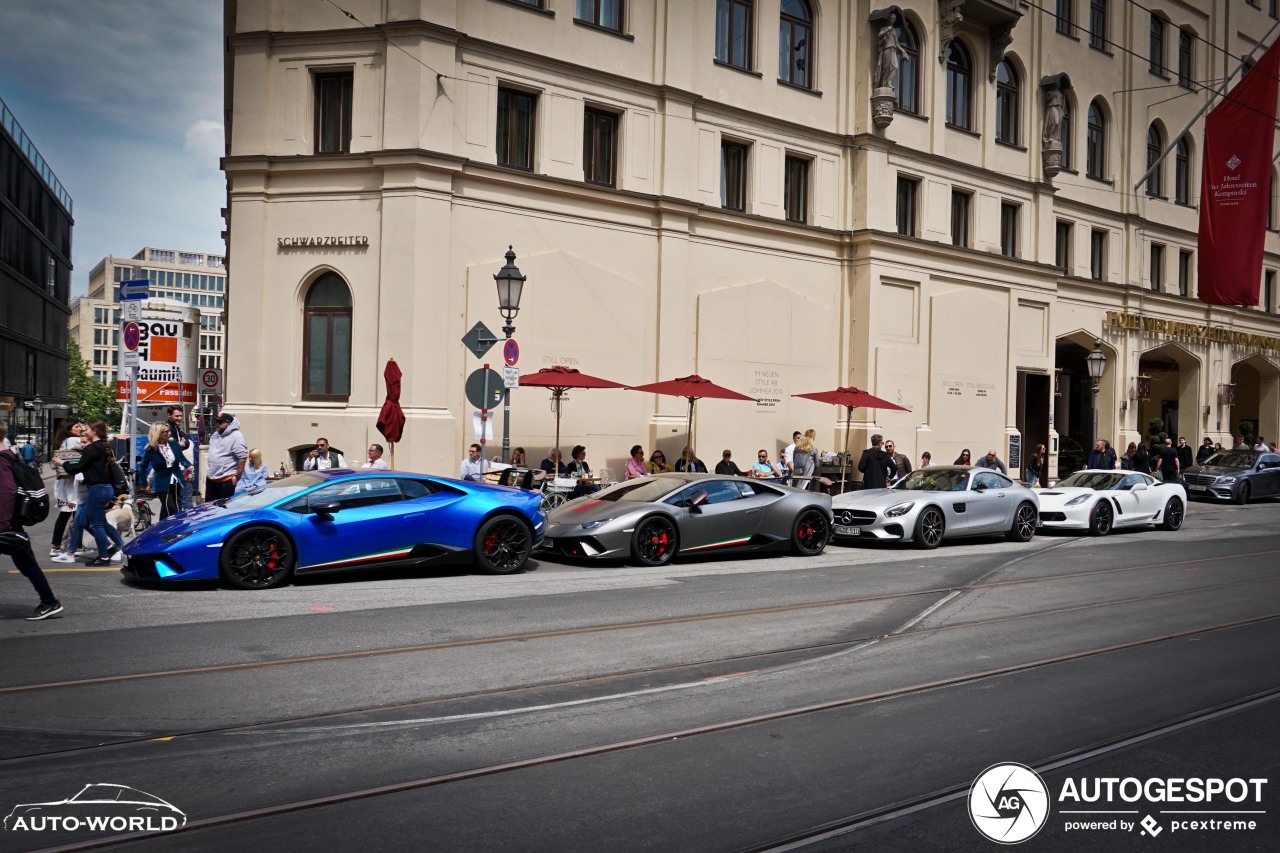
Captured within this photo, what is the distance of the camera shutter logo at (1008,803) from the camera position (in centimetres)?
501

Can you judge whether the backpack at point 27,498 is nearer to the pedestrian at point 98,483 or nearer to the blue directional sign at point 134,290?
the pedestrian at point 98,483

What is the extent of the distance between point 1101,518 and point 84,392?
358 feet

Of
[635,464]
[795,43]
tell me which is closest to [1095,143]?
[795,43]

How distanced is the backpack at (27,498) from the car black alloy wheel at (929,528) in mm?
12787

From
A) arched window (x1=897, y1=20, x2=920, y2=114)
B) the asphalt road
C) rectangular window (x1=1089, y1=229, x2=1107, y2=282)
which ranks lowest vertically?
the asphalt road

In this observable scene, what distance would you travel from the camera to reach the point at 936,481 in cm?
1927

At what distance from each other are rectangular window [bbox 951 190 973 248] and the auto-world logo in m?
29.3

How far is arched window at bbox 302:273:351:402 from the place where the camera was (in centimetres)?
2205

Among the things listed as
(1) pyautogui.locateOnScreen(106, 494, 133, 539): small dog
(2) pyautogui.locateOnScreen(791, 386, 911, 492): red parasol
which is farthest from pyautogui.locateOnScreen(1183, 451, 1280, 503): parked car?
(1) pyautogui.locateOnScreen(106, 494, 133, 539): small dog

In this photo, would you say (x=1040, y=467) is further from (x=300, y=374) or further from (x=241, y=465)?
(x=241, y=465)

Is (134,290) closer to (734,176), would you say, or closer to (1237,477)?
(734,176)

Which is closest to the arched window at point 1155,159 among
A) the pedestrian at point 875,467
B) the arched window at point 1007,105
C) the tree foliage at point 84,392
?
the arched window at point 1007,105

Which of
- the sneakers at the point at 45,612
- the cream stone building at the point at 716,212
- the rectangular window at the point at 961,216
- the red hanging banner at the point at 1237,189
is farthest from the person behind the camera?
the red hanging banner at the point at 1237,189

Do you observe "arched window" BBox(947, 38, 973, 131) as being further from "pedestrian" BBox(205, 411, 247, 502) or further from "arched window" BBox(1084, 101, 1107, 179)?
"pedestrian" BBox(205, 411, 247, 502)
